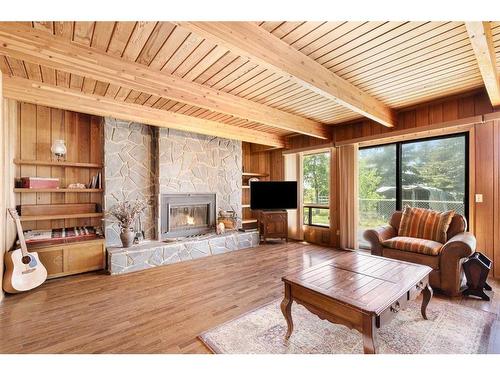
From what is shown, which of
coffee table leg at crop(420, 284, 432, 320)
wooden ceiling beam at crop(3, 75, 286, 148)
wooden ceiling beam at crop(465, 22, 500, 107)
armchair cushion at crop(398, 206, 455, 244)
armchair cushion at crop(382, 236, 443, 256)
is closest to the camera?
wooden ceiling beam at crop(465, 22, 500, 107)

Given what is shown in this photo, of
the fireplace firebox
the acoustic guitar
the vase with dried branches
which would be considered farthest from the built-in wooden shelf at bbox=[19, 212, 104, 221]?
the fireplace firebox

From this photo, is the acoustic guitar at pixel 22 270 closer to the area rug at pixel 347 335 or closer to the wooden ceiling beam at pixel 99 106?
the wooden ceiling beam at pixel 99 106

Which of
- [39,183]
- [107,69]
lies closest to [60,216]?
[39,183]

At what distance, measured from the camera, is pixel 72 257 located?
317 centimetres

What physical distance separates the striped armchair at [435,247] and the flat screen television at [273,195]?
2.10 meters

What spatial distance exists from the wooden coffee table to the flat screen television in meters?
2.97

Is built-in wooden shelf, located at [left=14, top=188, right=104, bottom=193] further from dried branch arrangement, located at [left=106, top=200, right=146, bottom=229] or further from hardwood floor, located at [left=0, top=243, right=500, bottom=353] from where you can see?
hardwood floor, located at [left=0, top=243, right=500, bottom=353]

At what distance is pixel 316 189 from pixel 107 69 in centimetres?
443

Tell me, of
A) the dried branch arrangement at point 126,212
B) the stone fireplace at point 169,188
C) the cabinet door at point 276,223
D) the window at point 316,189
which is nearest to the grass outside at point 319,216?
the window at point 316,189

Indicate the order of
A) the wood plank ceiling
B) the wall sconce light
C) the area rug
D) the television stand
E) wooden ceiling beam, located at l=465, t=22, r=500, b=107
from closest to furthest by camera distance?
1. wooden ceiling beam, located at l=465, t=22, r=500, b=107
2. the area rug
3. the wood plank ceiling
4. the wall sconce light
5. the television stand

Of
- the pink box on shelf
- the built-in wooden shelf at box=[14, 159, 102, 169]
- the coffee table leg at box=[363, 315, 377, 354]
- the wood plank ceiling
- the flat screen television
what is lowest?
the coffee table leg at box=[363, 315, 377, 354]

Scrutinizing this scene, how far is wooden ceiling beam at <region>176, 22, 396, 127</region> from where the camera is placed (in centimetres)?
159

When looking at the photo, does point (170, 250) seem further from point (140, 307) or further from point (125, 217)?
point (140, 307)
